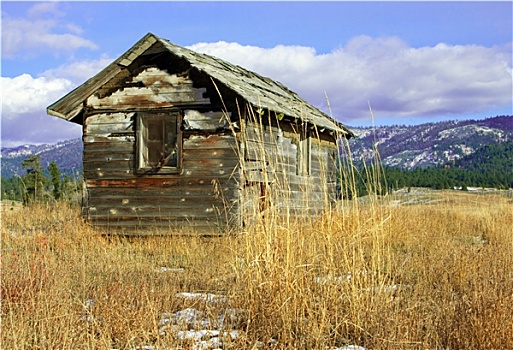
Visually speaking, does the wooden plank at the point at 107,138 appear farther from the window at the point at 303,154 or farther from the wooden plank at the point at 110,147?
the window at the point at 303,154

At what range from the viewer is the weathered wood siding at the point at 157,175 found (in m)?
10.3

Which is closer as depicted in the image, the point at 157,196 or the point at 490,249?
the point at 490,249

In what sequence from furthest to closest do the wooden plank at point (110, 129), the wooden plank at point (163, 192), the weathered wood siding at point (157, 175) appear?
the wooden plank at point (110, 129) < the weathered wood siding at point (157, 175) < the wooden plank at point (163, 192)

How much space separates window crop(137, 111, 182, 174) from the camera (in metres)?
10.6

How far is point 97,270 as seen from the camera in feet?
20.8

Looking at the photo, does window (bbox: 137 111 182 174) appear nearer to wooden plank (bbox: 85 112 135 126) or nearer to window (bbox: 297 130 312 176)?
wooden plank (bbox: 85 112 135 126)

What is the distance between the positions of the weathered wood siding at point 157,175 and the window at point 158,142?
0.15m

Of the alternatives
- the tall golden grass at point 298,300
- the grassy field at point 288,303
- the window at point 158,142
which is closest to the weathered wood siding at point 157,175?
the window at point 158,142

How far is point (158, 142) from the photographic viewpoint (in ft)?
35.5

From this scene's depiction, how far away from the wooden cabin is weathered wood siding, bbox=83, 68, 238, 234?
0.02 m

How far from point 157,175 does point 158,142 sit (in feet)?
2.38

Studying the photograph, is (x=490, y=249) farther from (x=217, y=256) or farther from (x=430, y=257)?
(x=217, y=256)

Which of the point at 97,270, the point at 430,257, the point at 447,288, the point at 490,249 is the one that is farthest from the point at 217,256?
the point at 490,249

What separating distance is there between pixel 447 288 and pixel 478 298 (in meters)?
1.08
